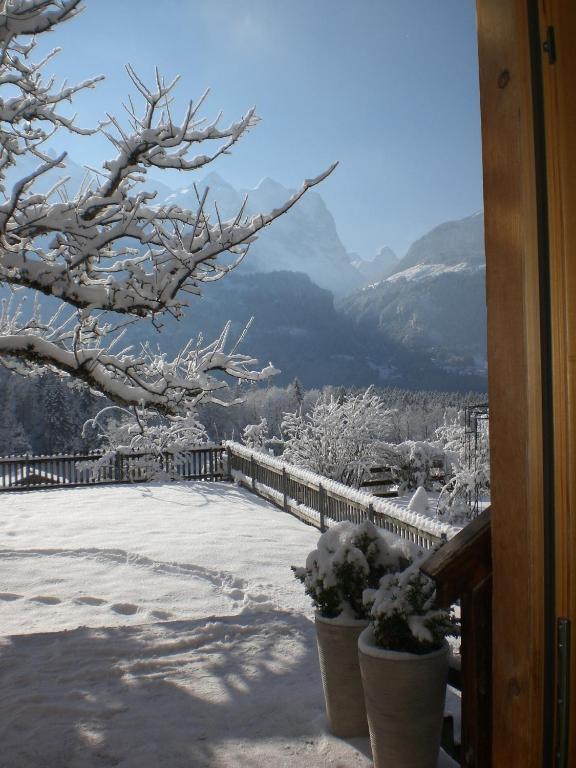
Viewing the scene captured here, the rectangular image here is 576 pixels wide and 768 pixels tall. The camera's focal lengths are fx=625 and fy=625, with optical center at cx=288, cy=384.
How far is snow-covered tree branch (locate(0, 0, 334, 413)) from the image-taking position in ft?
17.3

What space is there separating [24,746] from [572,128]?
3764mm

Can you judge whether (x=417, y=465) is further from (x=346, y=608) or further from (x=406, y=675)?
(x=406, y=675)

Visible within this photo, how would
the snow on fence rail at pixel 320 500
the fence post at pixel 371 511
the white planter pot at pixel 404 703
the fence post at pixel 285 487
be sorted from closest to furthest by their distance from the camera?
1. the white planter pot at pixel 404 703
2. the snow on fence rail at pixel 320 500
3. the fence post at pixel 371 511
4. the fence post at pixel 285 487

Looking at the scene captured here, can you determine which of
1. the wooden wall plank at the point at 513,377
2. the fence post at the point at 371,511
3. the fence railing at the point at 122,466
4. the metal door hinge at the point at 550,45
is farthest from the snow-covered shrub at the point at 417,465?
the metal door hinge at the point at 550,45

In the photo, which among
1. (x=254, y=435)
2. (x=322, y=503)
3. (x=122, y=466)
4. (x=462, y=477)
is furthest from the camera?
(x=254, y=435)

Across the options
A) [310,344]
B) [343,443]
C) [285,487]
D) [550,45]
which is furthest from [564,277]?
[310,344]

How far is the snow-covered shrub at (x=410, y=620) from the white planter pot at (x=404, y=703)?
0.06 metres

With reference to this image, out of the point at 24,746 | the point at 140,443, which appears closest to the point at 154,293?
the point at 24,746

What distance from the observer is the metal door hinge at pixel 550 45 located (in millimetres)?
1528

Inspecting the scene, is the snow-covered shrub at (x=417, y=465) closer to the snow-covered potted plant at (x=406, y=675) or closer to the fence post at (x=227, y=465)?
the fence post at (x=227, y=465)

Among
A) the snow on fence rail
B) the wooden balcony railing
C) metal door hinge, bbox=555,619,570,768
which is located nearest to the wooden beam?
the wooden balcony railing

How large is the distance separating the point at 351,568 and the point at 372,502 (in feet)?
17.3

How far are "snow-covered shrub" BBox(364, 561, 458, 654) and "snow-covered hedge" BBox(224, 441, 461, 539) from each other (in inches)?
145

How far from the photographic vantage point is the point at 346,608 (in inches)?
128
